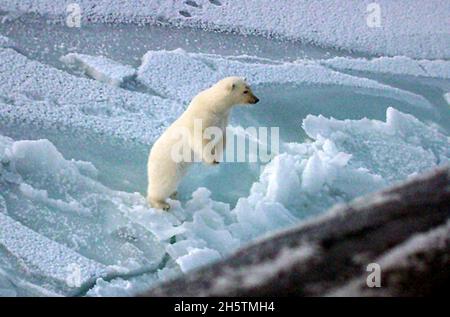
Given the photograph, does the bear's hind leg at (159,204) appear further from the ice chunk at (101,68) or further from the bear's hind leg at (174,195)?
the ice chunk at (101,68)

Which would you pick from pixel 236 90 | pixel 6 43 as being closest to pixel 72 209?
pixel 236 90

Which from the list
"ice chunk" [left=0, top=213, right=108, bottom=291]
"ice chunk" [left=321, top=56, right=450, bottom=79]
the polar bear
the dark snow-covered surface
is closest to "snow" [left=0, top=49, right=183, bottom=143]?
the polar bear

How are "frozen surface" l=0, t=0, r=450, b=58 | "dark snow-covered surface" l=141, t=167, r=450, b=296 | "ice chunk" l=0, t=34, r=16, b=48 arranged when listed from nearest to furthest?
"dark snow-covered surface" l=141, t=167, r=450, b=296 < "ice chunk" l=0, t=34, r=16, b=48 < "frozen surface" l=0, t=0, r=450, b=58

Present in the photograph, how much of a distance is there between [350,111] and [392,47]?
28 centimetres

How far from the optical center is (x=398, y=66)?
66.5 inches

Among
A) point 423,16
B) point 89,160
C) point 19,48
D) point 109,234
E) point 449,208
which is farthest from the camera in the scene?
point 423,16

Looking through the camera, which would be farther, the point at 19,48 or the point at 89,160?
the point at 19,48

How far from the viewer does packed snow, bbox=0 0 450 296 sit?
46.5 inches

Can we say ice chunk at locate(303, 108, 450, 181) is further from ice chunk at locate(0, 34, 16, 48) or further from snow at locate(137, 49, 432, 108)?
ice chunk at locate(0, 34, 16, 48)

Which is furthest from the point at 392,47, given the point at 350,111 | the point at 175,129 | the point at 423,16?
the point at 175,129

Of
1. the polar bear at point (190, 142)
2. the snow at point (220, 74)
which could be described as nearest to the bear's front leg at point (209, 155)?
the polar bear at point (190, 142)

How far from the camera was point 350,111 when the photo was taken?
1.54 meters

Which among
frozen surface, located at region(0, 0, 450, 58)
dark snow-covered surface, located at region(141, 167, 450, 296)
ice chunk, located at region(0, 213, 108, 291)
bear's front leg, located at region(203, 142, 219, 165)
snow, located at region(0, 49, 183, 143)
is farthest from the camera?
frozen surface, located at region(0, 0, 450, 58)

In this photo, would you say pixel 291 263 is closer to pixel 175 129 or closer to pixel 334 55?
pixel 175 129
